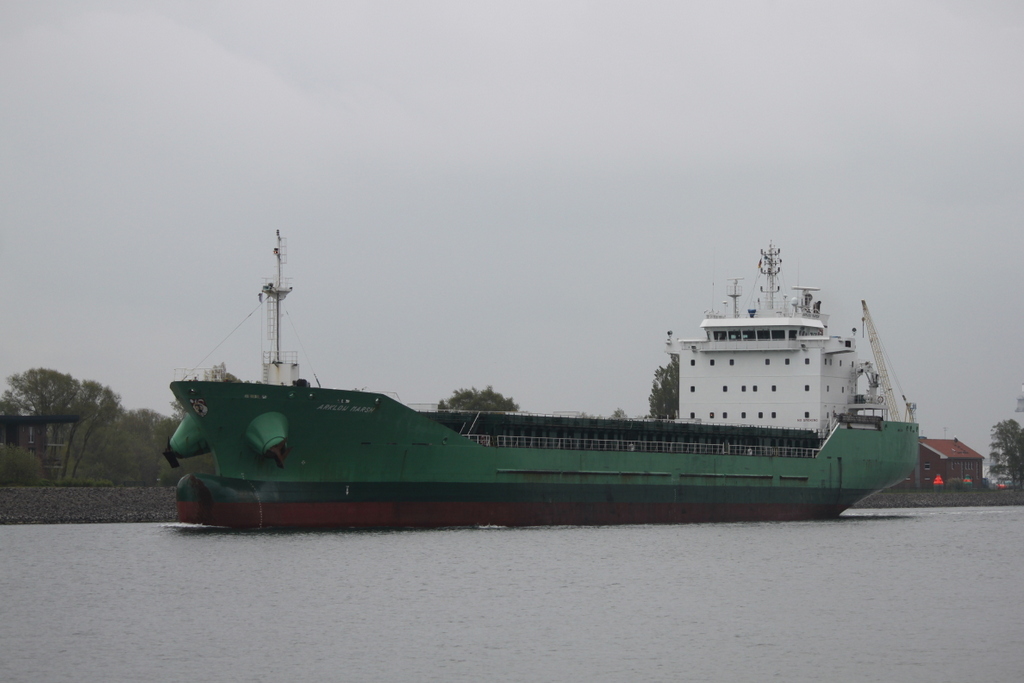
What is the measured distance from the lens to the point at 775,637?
20.0 m

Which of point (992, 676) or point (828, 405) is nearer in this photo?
point (992, 676)

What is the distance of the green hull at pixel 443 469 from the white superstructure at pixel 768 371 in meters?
2.41

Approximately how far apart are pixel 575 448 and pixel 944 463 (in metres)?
60.0

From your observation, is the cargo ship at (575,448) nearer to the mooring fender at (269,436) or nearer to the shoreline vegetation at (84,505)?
the mooring fender at (269,436)

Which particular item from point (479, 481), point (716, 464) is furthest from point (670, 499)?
point (479, 481)

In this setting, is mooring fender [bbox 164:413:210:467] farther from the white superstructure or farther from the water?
the white superstructure

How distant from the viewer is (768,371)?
47.2 meters

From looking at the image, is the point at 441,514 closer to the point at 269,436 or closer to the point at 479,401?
the point at 269,436

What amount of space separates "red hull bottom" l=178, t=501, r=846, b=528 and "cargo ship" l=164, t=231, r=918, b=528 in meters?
0.05

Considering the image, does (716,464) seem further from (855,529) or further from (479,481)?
(479,481)

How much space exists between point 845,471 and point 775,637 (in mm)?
27439

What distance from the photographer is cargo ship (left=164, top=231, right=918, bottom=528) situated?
108ft

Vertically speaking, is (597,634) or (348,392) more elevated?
(348,392)

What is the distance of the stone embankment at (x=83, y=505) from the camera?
43.0m
